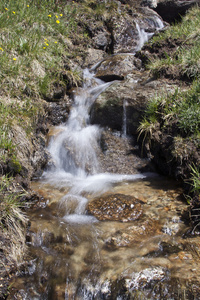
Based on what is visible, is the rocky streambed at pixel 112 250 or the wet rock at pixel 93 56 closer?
the rocky streambed at pixel 112 250

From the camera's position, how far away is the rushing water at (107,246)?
2.62 meters

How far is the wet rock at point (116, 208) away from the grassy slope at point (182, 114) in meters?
0.97

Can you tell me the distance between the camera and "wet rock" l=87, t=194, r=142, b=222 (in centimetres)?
380

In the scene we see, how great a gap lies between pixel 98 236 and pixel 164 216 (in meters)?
1.07

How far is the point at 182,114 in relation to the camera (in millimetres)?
4895

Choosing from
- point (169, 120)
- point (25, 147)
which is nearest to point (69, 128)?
point (25, 147)

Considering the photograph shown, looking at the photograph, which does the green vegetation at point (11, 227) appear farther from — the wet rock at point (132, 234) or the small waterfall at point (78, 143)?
the small waterfall at point (78, 143)

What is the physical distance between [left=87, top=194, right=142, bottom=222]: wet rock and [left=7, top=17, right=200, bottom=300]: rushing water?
0.03 meters

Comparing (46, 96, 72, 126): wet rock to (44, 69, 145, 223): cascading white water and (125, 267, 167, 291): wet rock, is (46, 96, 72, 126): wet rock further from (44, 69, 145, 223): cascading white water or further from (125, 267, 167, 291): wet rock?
(125, 267, 167, 291): wet rock

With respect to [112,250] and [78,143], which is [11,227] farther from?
[78,143]

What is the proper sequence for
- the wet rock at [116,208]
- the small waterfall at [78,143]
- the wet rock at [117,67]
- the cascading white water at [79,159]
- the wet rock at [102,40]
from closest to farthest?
the wet rock at [116,208] → the cascading white water at [79,159] → the small waterfall at [78,143] → the wet rock at [117,67] → the wet rock at [102,40]

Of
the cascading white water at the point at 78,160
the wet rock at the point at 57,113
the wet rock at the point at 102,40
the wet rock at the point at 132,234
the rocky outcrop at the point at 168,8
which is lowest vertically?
the wet rock at the point at 132,234

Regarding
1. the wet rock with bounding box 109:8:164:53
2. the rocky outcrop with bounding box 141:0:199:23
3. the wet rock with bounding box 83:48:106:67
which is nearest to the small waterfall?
the wet rock with bounding box 83:48:106:67

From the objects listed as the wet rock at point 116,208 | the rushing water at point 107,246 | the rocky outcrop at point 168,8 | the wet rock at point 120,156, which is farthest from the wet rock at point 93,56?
the wet rock at point 116,208
